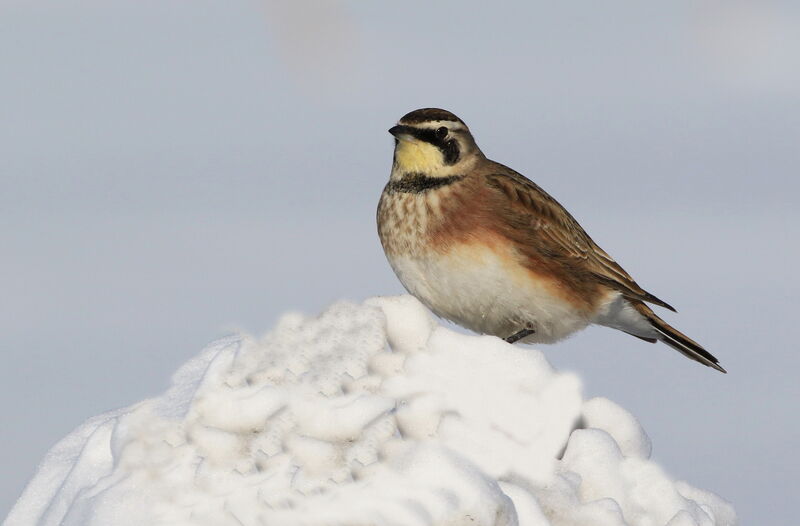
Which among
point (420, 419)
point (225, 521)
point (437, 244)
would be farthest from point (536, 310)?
point (225, 521)

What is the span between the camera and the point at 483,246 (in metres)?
19.3

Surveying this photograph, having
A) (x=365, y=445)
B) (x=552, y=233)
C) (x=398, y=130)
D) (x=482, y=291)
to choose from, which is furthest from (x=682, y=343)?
(x=365, y=445)

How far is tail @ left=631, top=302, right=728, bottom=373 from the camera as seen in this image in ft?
72.9

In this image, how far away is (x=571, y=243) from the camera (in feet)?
69.4

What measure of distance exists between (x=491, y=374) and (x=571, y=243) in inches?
309

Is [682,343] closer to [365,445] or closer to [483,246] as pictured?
[483,246]

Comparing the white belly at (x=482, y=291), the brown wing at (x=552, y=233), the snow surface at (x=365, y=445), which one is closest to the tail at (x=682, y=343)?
the brown wing at (x=552, y=233)

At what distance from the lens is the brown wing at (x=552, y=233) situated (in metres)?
20.3

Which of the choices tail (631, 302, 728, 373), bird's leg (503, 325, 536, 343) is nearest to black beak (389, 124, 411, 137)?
bird's leg (503, 325, 536, 343)

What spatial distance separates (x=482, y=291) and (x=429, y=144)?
2.41 meters

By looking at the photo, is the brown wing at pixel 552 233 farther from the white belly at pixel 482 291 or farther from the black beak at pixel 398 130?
the black beak at pixel 398 130

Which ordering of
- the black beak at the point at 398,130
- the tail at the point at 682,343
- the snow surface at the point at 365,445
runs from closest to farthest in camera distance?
1. the snow surface at the point at 365,445
2. the black beak at the point at 398,130
3. the tail at the point at 682,343

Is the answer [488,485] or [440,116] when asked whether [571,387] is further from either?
[440,116]

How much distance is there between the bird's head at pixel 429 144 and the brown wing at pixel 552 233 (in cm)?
67
